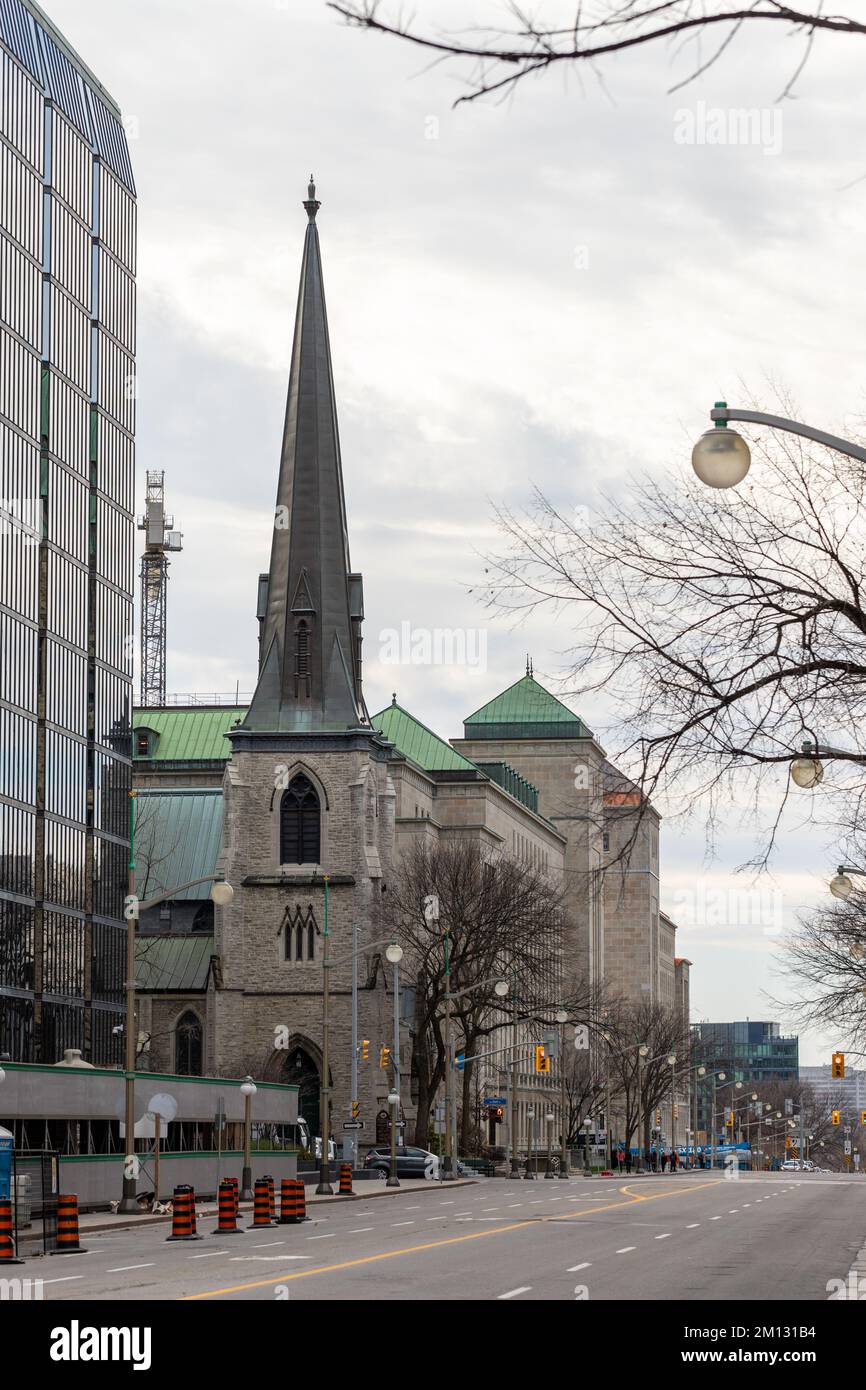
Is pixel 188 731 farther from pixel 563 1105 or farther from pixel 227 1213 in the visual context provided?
pixel 227 1213

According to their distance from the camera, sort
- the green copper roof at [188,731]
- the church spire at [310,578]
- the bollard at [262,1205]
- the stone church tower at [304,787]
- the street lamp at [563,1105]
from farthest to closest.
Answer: the green copper roof at [188,731]
the church spire at [310,578]
the stone church tower at [304,787]
the street lamp at [563,1105]
the bollard at [262,1205]

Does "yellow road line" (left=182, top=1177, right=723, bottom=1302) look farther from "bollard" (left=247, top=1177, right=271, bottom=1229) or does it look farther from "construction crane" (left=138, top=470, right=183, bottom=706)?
"construction crane" (left=138, top=470, right=183, bottom=706)

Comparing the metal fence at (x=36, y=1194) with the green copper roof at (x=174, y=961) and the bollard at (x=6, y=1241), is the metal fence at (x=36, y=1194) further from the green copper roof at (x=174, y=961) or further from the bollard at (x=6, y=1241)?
the green copper roof at (x=174, y=961)

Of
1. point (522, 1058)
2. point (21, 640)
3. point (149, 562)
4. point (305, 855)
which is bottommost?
point (522, 1058)

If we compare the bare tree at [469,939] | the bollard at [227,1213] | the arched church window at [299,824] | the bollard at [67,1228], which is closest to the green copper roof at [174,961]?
the arched church window at [299,824]

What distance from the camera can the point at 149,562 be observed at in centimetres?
16712

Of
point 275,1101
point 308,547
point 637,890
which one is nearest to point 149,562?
point 637,890

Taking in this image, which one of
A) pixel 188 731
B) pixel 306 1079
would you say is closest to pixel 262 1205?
pixel 306 1079

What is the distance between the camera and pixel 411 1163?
76.8 m

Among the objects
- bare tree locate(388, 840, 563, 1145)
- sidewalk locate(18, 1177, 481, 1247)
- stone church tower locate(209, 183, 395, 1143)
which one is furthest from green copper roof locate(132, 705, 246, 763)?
sidewalk locate(18, 1177, 481, 1247)

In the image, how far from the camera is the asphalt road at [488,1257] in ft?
73.6

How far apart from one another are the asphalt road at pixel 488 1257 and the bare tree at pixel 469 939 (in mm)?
33869
